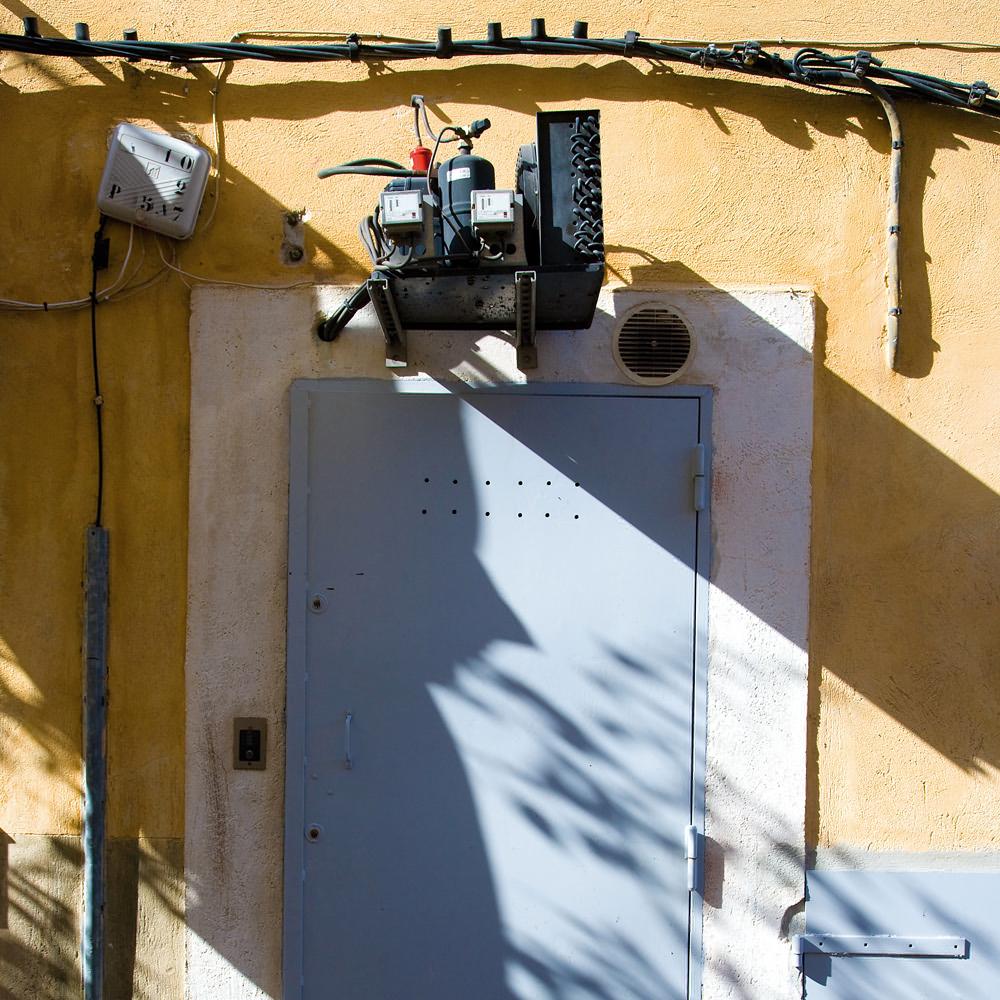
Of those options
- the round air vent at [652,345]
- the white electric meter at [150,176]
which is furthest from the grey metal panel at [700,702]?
→ the white electric meter at [150,176]

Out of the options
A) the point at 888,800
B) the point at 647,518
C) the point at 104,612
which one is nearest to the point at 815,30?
the point at 647,518

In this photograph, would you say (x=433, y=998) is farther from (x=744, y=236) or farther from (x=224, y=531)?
(x=744, y=236)

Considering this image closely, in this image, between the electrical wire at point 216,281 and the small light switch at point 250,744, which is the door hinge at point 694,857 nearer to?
the small light switch at point 250,744

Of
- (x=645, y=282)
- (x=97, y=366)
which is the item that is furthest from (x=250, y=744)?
(x=645, y=282)

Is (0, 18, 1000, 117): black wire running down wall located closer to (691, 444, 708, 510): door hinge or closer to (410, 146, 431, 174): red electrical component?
(410, 146, 431, 174): red electrical component

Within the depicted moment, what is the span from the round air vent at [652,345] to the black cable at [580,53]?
855 mm

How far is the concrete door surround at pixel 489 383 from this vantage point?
9.50 feet

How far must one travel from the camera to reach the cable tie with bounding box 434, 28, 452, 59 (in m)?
2.88

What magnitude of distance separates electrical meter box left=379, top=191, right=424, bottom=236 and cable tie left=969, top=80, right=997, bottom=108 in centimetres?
194

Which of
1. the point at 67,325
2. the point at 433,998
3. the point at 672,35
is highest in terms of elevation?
the point at 672,35

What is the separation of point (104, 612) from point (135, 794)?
0.61m

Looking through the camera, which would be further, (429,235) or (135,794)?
(135,794)

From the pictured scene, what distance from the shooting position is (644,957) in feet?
9.44

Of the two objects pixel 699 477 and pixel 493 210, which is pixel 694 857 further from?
pixel 493 210
